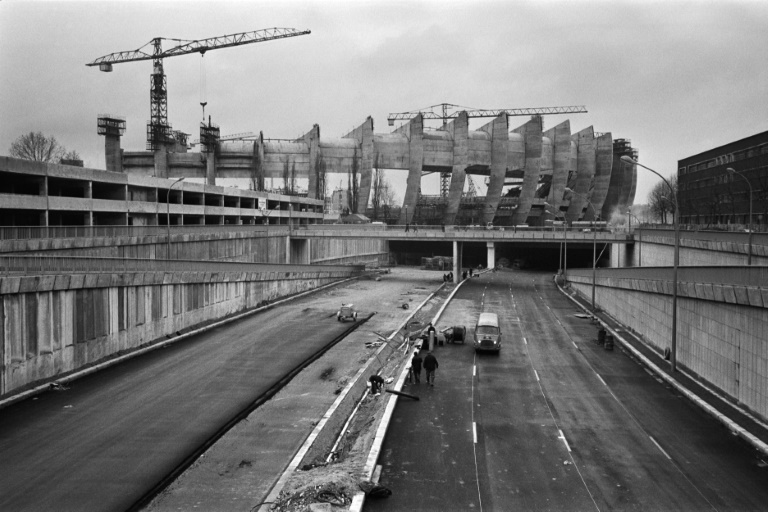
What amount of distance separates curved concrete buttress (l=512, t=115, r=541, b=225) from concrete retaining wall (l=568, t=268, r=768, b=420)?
92273 mm

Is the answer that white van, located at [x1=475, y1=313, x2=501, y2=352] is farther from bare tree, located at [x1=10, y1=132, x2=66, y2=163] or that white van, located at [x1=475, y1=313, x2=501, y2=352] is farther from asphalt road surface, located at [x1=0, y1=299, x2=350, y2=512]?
bare tree, located at [x1=10, y1=132, x2=66, y2=163]

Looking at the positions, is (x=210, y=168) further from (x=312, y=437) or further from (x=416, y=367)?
(x=312, y=437)

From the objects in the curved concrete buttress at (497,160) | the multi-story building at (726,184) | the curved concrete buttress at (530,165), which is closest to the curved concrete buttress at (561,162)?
the curved concrete buttress at (530,165)

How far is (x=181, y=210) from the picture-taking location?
64000 mm

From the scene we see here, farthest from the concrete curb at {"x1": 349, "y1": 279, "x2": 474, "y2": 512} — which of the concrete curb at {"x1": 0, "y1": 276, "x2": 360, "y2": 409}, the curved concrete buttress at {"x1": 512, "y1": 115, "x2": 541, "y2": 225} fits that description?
the curved concrete buttress at {"x1": 512, "y1": 115, "x2": 541, "y2": 225}

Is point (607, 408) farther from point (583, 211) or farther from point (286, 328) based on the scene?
point (583, 211)

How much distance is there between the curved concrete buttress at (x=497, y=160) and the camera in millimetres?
120688

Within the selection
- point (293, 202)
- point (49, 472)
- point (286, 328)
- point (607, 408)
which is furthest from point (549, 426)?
point (293, 202)

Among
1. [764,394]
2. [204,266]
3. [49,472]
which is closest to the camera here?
[49,472]

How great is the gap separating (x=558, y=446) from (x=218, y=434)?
35.7ft

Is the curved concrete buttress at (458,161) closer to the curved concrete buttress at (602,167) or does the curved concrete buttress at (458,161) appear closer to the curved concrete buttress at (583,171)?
the curved concrete buttress at (583,171)

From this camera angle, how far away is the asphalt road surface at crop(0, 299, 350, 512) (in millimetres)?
15359

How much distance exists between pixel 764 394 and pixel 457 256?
58.4m

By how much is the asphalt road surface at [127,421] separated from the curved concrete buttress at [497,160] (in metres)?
94.6
